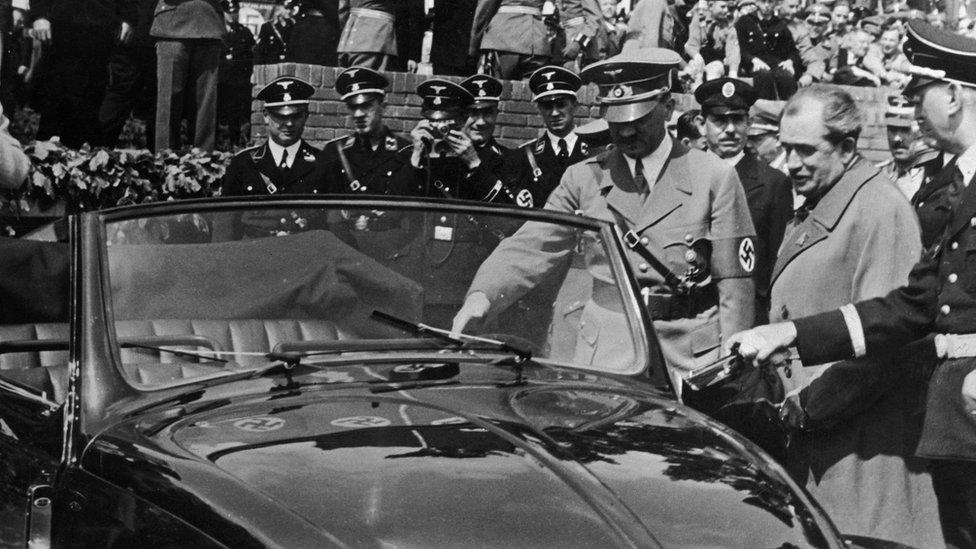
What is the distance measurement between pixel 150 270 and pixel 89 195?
6150 millimetres

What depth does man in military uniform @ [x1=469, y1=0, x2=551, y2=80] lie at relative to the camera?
441 inches

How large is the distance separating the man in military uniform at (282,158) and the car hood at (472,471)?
5.25 meters

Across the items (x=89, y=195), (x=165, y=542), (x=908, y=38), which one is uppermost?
(x=908, y=38)

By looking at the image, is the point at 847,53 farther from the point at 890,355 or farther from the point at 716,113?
the point at 890,355

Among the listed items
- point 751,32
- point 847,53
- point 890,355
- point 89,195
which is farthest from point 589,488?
point 847,53

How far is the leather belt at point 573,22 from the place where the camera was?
12.0 metres

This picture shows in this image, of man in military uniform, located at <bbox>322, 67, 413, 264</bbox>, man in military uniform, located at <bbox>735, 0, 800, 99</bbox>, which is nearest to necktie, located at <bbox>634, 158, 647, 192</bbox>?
man in military uniform, located at <bbox>322, 67, 413, 264</bbox>

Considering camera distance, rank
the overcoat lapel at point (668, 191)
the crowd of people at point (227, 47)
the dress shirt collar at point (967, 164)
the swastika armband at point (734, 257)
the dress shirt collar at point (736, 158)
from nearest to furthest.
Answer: the dress shirt collar at point (967, 164) → the swastika armband at point (734, 257) → the overcoat lapel at point (668, 191) → the dress shirt collar at point (736, 158) → the crowd of people at point (227, 47)

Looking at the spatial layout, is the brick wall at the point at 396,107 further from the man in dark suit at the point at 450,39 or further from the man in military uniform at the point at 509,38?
the man in dark suit at the point at 450,39

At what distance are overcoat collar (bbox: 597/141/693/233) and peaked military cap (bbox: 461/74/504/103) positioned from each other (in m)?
3.37

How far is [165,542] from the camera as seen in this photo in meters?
2.92

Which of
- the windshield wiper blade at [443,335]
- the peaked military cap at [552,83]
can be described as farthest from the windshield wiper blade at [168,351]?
the peaked military cap at [552,83]

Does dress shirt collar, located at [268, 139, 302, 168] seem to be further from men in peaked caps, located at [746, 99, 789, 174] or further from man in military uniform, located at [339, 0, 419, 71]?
Answer: men in peaked caps, located at [746, 99, 789, 174]

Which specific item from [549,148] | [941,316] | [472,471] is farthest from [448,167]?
[472,471]
